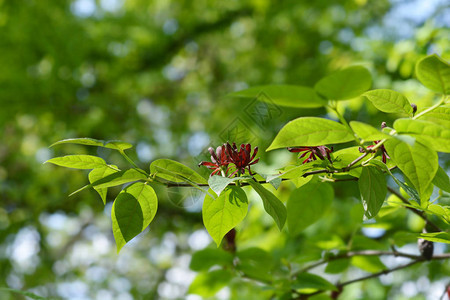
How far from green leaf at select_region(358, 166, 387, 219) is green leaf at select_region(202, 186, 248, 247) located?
0.52 ft

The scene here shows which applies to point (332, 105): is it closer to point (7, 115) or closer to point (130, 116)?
point (7, 115)

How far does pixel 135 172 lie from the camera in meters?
0.51

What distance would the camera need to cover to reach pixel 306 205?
0.73 m

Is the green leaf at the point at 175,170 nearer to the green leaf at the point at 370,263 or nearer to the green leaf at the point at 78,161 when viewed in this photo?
the green leaf at the point at 78,161

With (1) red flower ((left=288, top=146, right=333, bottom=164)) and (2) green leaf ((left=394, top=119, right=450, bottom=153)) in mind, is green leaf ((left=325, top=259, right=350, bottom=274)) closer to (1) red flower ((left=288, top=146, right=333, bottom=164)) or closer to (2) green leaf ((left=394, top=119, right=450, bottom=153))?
(1) red flower ((left=288, top=146, right=333, bottom=164))

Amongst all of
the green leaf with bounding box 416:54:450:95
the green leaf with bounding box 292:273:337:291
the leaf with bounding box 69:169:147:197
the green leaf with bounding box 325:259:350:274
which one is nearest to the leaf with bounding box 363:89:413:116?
the green leaf with bounding box 416:54:450:95

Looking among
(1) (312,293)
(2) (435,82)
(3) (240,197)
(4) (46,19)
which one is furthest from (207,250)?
(4) (46,19)

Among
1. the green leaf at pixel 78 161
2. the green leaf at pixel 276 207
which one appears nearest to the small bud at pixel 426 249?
the green leaf at pixel 276 207

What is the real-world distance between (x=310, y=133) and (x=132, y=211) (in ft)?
0.89

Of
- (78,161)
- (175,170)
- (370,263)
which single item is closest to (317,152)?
(175,170)

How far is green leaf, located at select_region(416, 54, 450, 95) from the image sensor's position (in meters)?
0.47

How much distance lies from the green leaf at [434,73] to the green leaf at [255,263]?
23.2 inches

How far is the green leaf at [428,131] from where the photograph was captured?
412 mm

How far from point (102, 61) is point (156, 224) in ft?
6.36
